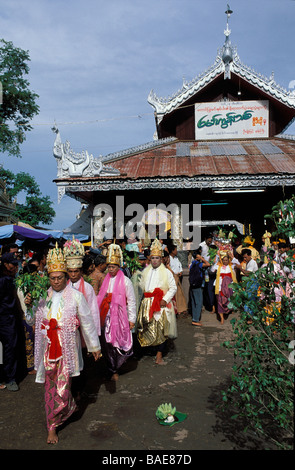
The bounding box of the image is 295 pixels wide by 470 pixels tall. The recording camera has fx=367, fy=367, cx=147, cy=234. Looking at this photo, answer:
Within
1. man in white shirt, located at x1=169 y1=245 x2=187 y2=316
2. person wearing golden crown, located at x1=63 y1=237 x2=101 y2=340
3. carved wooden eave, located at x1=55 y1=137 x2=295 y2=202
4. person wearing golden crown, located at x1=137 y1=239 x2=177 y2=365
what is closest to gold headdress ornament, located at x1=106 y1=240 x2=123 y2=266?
person wearing golden crown, located at x1=63 y1=237 x2=101 y2=340

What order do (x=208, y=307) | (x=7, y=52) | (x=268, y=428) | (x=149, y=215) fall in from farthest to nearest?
(x=7, y=52)
(x=149, y=215)
(x=208, y=307)
(x=268, y=428)

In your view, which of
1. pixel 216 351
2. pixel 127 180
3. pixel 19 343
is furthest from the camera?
pixel 127 180

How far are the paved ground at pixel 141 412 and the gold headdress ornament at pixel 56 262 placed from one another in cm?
182

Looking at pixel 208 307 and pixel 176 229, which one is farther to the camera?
pixel 176 229

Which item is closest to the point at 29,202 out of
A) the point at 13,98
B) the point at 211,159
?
the point at 13,98

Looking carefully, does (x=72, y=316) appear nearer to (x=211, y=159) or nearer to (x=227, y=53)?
(x=211, y=159)

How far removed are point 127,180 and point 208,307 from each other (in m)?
4.66

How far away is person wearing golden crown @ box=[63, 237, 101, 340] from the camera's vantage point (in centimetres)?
489

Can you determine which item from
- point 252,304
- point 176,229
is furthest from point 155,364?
point 176,229

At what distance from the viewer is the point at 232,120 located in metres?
14.9

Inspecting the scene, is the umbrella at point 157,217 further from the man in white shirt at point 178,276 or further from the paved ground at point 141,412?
the paved ground at point 141,412

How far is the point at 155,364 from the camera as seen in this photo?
6.45 metres

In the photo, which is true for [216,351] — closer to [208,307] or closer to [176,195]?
[208,307]

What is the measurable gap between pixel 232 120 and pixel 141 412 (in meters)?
12.9
